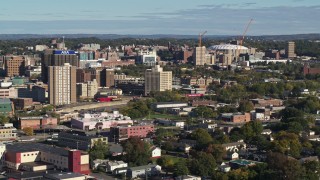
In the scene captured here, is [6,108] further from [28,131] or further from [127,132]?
[127,132]

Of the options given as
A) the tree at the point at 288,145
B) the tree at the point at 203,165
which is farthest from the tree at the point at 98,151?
the tree at the point at 288,145

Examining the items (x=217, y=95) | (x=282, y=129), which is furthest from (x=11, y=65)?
(x=282, y=129)

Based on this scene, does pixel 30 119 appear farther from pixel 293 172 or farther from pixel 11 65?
pixel 11 65

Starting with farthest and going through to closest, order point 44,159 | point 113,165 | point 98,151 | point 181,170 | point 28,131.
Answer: point 28,131 < point 98,151 < point 44,159 < point 113,165 < point 181,170

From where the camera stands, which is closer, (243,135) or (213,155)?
(213,155)

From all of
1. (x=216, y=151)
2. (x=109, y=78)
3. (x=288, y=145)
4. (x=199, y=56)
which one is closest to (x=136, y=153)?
(x=216, y=151)

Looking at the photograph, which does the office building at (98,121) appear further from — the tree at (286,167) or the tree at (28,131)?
the tree at (286,167)
